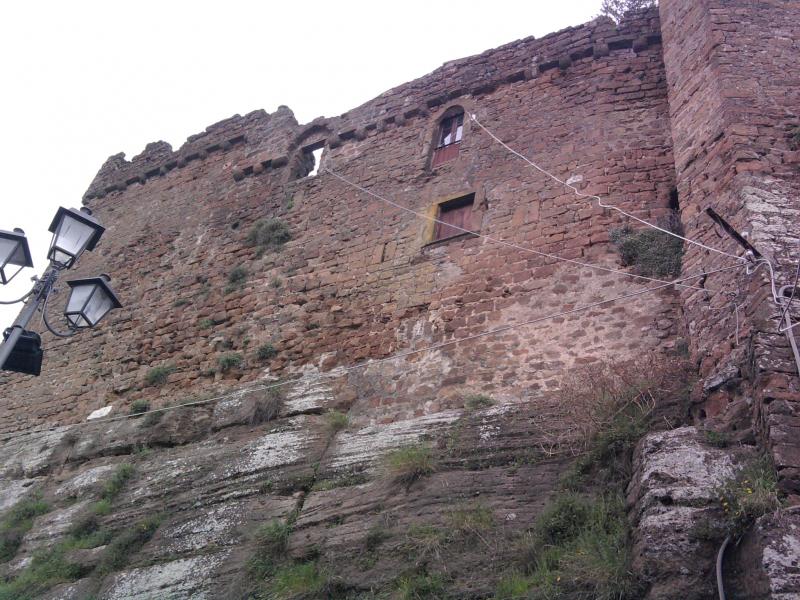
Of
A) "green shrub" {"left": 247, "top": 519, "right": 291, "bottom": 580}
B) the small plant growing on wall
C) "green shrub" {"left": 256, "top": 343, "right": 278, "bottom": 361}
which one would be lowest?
"green shrub" {"left": 247, "top": 519, "right": 291, "bottom": 580}

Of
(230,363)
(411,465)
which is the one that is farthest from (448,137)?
(411,465)

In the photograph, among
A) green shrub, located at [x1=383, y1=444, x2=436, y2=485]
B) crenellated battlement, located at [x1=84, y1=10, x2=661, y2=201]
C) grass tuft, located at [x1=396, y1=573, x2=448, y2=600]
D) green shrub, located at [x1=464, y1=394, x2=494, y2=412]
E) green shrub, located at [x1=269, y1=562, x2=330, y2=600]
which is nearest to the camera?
grass tuft, located at [x1=396, y1=573, x2=448, y2=600]

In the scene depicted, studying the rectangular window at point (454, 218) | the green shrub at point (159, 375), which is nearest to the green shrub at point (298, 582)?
the rectangular window at point (454, 218)

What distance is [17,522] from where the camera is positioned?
8.48 m

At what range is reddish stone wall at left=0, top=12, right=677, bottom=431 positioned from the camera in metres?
7.56

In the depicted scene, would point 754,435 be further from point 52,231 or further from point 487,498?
point 52,231

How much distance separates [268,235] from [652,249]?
5.55 m

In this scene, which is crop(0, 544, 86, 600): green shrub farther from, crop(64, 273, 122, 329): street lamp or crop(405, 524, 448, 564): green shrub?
crop(405, 524, 448, 564): green shrub

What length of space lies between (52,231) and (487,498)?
4088mm

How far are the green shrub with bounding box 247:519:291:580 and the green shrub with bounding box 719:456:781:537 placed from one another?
11.4ft

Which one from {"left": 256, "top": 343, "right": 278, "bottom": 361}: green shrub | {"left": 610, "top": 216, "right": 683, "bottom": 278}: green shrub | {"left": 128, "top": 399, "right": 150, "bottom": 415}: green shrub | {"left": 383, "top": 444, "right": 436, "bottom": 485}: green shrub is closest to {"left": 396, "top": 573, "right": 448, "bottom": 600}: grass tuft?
{"left": 383, "top": 444, "right": 436, "bottom": 485}: green shrub

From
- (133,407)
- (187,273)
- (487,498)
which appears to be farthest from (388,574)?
(187,273)

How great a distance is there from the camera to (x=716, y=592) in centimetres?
394

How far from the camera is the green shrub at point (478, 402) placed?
6.98m
